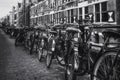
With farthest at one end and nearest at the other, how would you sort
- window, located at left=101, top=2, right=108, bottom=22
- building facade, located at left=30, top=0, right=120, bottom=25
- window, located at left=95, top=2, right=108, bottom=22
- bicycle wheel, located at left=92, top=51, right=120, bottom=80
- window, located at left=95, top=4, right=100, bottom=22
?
window, located at left=95, top=4, right=100, bottom=22 → window, located at left=95, top=2, right=108, bottom=22 → window, located at left=101, top=2, right=108, bottom=22 → building facade, located at left=30, top=0, right=120, bottom=25 → bicycle wheel, located at left=92, top=51, right=120, bottom=80

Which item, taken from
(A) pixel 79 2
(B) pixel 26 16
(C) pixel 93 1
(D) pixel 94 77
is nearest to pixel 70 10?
(A) pixel 79 2

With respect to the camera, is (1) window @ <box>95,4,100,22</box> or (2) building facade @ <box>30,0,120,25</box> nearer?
(2) building facade @ <box>30,0,120,25</box>

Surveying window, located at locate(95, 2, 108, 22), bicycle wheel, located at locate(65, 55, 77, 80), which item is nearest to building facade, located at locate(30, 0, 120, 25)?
window, located at locate(95, 2, 108, 22)

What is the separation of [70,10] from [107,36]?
22932mm

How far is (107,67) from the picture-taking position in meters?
2.84

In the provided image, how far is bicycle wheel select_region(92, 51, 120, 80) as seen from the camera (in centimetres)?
266

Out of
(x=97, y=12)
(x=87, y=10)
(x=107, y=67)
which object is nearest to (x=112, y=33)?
(x=107, y=67)

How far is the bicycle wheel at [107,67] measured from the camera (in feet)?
8.73

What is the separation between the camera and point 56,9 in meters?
32.0

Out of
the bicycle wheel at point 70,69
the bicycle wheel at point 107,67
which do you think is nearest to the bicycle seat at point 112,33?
the bicycle wheel at point 107,67

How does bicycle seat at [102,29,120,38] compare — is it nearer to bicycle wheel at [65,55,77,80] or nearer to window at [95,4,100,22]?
bicycle wheel at [65,55,77,80]

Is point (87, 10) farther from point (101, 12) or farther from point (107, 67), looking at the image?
point (107, 67)

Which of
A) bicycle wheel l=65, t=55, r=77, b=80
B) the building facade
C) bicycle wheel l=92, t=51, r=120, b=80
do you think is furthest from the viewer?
the building facade

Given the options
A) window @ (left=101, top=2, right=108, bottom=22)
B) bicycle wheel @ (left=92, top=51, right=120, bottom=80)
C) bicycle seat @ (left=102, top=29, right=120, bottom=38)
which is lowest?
bicycle wheel @ (left=92, top=51, right=120, bottom=80)
